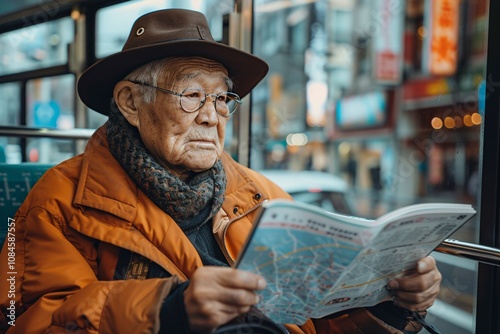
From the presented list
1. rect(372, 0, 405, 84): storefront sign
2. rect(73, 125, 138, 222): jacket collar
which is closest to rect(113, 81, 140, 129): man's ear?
rect(73, 125, 138, 222): jacket collar

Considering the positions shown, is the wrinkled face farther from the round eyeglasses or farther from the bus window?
the bus window

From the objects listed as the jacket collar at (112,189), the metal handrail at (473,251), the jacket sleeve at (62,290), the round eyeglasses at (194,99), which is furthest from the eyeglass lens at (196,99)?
the metal handrail at (473,251)

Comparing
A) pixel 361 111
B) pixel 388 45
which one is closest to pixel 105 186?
pixel 388 45

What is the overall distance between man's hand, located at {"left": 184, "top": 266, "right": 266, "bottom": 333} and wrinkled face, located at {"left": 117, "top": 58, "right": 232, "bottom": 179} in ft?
1.78

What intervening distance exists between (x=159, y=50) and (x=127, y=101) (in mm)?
207

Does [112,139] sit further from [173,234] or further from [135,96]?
[173,234]

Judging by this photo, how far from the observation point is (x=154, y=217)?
1.34 meters

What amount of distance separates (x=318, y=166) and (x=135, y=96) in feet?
58.0

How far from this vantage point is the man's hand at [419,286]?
1.18 meters

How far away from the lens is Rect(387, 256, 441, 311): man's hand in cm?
118

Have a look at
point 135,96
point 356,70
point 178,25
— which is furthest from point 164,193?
point 356,70

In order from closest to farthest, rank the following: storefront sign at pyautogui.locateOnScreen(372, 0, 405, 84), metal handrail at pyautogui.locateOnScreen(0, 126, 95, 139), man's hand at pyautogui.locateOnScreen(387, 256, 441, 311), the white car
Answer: man's hand at pyautogui.locateOnScreen(387, 256, 441, 311) → metal handrail at pyautogui.locateOnScreen(0, 126, 95, 139) → the white car → storefront sign at pyautogui.locateOnScreen(372, 0, 405, 84)

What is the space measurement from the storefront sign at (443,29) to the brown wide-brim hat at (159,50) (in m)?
8.86

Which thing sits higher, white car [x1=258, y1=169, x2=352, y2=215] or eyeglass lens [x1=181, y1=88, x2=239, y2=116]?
eyeglass lens [x1=181, y1=88, x2=239, y2=116]
